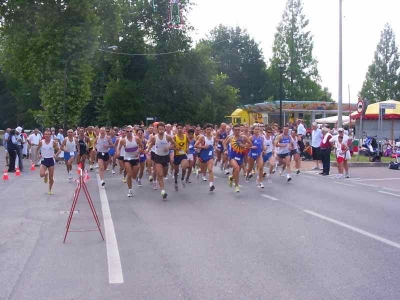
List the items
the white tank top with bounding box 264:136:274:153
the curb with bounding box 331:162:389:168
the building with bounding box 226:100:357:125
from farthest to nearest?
the building with bounding box 226:100:357:125, the curb with bounding box 331:162:389:168, the white tank top with bounding box 264:136:274:153

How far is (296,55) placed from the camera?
3059 inches

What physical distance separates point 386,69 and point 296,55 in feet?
62.1

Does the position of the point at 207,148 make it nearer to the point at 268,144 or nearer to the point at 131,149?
the point at 131,149

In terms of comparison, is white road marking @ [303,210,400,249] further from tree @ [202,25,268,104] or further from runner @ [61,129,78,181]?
tree @ [202,25,268,104]

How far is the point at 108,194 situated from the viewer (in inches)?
620

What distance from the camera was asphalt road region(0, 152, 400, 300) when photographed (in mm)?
6324

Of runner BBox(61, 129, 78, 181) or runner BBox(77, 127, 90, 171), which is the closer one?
runner BBox(61, 129, 78, 181)

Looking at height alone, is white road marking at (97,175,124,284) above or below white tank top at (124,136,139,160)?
below

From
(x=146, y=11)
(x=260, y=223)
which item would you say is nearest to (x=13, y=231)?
(x=260, y=223)

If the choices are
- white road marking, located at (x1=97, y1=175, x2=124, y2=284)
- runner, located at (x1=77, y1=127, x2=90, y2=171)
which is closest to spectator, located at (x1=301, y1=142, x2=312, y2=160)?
runner, located at (x1=77, y1=127, x2=90, y2=171)

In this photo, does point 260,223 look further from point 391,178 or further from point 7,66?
point 7,66

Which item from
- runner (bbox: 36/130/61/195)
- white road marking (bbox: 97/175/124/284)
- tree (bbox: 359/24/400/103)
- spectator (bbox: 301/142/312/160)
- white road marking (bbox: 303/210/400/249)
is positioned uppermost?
tree (bbox: 359/24/400/103)

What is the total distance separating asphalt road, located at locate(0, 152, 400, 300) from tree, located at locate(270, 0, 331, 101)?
63.6 metres

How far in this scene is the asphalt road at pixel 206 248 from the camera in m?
6.32
